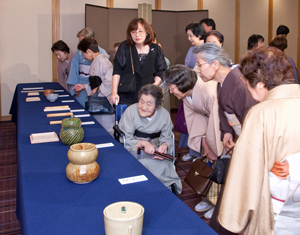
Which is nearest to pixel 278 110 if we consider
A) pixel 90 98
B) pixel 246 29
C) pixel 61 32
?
pixel 90 98

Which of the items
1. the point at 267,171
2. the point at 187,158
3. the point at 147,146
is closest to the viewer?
the point at 267,171

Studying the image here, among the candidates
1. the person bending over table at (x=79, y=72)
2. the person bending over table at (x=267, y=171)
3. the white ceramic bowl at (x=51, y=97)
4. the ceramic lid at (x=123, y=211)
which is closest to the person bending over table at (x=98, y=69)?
the person bending over table at (x=79, y=72)

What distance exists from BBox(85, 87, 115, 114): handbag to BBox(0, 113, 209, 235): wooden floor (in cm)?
100

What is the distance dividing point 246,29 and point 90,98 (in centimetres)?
518

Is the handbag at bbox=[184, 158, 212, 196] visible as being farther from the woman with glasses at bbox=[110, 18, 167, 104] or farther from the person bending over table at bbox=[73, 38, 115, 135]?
the person bending over table at bbox=[73, 38, 115, 135]

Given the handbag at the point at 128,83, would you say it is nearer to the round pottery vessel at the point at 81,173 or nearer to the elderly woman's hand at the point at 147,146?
the elderly woman's hand at the point at 147,146

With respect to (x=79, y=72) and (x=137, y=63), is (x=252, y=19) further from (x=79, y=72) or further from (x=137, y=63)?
(x=137, y=63)

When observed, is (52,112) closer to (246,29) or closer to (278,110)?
(278,110)

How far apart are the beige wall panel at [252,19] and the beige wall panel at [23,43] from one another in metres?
4.18

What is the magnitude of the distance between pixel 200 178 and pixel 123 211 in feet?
5.03

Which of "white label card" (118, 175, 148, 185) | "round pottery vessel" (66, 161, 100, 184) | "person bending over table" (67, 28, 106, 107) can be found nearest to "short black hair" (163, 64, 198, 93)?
"white label card" (118, 175, 148, 185)

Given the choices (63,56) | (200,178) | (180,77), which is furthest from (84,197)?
(63,56)

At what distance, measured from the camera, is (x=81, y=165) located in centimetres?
138

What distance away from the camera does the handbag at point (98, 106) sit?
3561 millimetres
